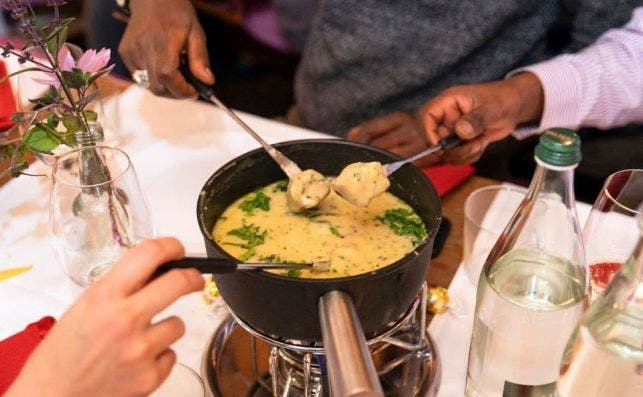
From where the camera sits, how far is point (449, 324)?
938 mm

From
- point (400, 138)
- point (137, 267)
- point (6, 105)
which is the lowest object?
point (400, 138)

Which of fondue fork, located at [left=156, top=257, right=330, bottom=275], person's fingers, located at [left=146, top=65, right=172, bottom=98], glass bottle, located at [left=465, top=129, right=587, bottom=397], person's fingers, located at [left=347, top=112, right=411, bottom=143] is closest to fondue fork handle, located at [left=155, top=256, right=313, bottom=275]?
fondue fork, located at [left=156, top=257, right=330, bottom=275]

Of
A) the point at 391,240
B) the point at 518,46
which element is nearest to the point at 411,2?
the point at 518,46

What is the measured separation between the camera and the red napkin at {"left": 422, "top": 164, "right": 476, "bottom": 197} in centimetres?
118

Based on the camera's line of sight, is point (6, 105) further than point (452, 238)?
Yes

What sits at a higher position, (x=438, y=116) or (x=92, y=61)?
(x=92, y=61)

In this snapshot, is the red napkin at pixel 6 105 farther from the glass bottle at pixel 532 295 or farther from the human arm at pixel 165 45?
the glass bottle at pixel 532 295

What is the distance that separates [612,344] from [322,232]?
38 centimetres

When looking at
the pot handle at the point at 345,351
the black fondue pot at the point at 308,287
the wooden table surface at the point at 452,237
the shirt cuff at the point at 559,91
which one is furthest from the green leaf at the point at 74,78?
the shirt cuff at the point at 559,91

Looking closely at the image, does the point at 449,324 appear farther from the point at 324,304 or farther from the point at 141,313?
the point at 141,313

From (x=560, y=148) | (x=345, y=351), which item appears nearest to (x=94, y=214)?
(x=345, y=351)

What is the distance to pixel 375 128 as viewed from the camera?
55.1 inches

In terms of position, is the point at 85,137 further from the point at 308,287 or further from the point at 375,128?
the point at 375,128

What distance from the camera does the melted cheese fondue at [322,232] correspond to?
840 millimetres
